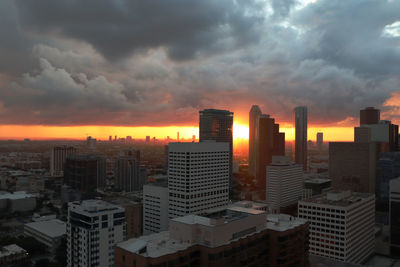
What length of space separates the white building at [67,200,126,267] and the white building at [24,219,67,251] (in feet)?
103

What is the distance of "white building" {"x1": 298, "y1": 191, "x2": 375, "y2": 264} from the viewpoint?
64938mm

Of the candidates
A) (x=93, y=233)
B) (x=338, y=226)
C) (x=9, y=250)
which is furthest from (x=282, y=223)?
(x=9, y=250)

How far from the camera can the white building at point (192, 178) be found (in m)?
79.6

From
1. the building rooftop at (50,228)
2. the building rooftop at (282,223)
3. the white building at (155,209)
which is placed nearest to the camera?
the building rooftop at (282,223)

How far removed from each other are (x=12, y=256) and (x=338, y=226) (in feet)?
227

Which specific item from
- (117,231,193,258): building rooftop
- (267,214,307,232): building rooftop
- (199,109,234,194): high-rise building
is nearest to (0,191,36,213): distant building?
(199,109,234,194): high-rise building

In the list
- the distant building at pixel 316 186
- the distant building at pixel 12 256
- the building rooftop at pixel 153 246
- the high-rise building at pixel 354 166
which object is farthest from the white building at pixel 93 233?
the high-rise building at pixel 354 166

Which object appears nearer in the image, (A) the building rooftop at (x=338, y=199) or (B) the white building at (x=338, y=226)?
(B) the white building at (x=338, y=226)

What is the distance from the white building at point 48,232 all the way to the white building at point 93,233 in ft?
103

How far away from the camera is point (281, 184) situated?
393 ft

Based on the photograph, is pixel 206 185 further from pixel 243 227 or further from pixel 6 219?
pixel 6 219

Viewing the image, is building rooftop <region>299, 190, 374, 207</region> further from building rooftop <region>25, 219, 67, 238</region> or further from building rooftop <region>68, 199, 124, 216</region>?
building rooftop <region>25, 219, 67, 238</region>

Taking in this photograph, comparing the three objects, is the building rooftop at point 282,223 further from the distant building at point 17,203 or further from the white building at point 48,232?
the distant building at point 17,203

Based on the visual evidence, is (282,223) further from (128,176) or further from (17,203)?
(128,176)
